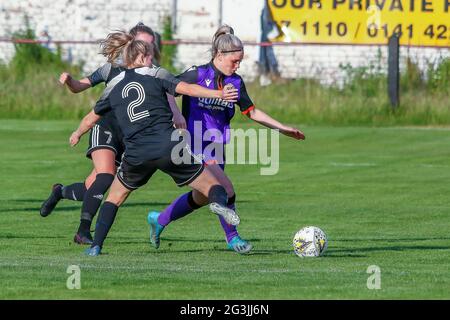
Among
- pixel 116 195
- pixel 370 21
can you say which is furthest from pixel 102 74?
pixel 370 21

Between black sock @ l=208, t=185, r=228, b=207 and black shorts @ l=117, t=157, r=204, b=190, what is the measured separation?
0.18 meters

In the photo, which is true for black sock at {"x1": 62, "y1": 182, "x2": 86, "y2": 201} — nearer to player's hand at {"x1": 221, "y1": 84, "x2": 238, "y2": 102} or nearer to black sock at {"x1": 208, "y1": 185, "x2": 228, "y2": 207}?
black sock at {"x1": 208, "y1": 185, "x2": 228, "y2": 207}

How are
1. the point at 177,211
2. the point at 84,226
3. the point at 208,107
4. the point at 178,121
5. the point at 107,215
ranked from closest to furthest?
the point at 107,215 < the point at 178,121 < the point at 208,107 < the point at 177,211 < the point at 84,226

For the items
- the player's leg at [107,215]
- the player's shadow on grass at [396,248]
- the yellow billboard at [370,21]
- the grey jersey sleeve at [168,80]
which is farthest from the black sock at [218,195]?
the yellow billboard at [370,21]

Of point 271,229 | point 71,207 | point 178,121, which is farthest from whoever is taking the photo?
point 71,207

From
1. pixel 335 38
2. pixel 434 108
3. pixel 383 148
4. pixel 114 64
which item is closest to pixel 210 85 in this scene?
pixel 114 64

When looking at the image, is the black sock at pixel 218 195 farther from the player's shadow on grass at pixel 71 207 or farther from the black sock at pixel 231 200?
the player's shadow on grass at pixel 71 207

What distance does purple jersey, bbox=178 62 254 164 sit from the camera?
1094 centimetres

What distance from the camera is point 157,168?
10.1 meters

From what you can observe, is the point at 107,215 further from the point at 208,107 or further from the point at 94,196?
the point at 208,107

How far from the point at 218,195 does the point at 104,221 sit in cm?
100

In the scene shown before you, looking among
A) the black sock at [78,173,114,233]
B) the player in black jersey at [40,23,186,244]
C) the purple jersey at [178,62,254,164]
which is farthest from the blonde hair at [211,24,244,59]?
the black sock at [78,173,114,233]

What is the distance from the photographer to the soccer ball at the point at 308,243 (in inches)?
413

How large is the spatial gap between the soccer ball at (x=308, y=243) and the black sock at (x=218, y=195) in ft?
2.47
